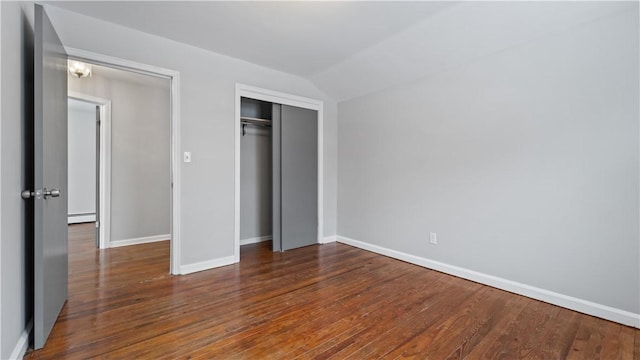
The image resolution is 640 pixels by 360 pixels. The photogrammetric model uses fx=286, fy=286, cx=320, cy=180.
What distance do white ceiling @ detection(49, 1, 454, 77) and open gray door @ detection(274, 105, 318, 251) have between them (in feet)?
3.27

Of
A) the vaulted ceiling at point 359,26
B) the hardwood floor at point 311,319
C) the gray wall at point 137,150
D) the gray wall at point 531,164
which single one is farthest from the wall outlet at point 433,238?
the gray wall at point 137,150

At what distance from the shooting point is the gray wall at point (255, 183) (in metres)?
4.18

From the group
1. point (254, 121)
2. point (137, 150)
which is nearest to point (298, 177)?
point (254, 121)

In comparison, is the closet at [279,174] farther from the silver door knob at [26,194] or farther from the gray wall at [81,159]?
the gray wall at [81,159]

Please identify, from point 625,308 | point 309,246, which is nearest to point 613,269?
point 625,308

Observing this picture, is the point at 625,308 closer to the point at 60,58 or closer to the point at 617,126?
the point at 617,126

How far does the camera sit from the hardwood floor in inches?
67.0

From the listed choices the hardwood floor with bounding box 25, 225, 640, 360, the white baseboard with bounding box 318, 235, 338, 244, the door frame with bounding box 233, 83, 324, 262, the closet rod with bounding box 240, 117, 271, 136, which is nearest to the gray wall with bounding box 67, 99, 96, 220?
the hardwood floor with bounding box 25, 225, 640, 360

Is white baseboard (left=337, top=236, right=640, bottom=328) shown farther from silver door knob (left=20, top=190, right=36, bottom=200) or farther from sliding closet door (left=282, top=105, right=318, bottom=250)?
silver door knob (left=20, top=190, right=36, bottom=200)

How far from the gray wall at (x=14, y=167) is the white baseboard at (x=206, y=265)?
1247 millimetres

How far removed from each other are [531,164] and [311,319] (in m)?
2.21

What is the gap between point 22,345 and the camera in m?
1.61

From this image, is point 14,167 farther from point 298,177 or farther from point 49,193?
point 298,177

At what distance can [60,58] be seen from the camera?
2.07m
